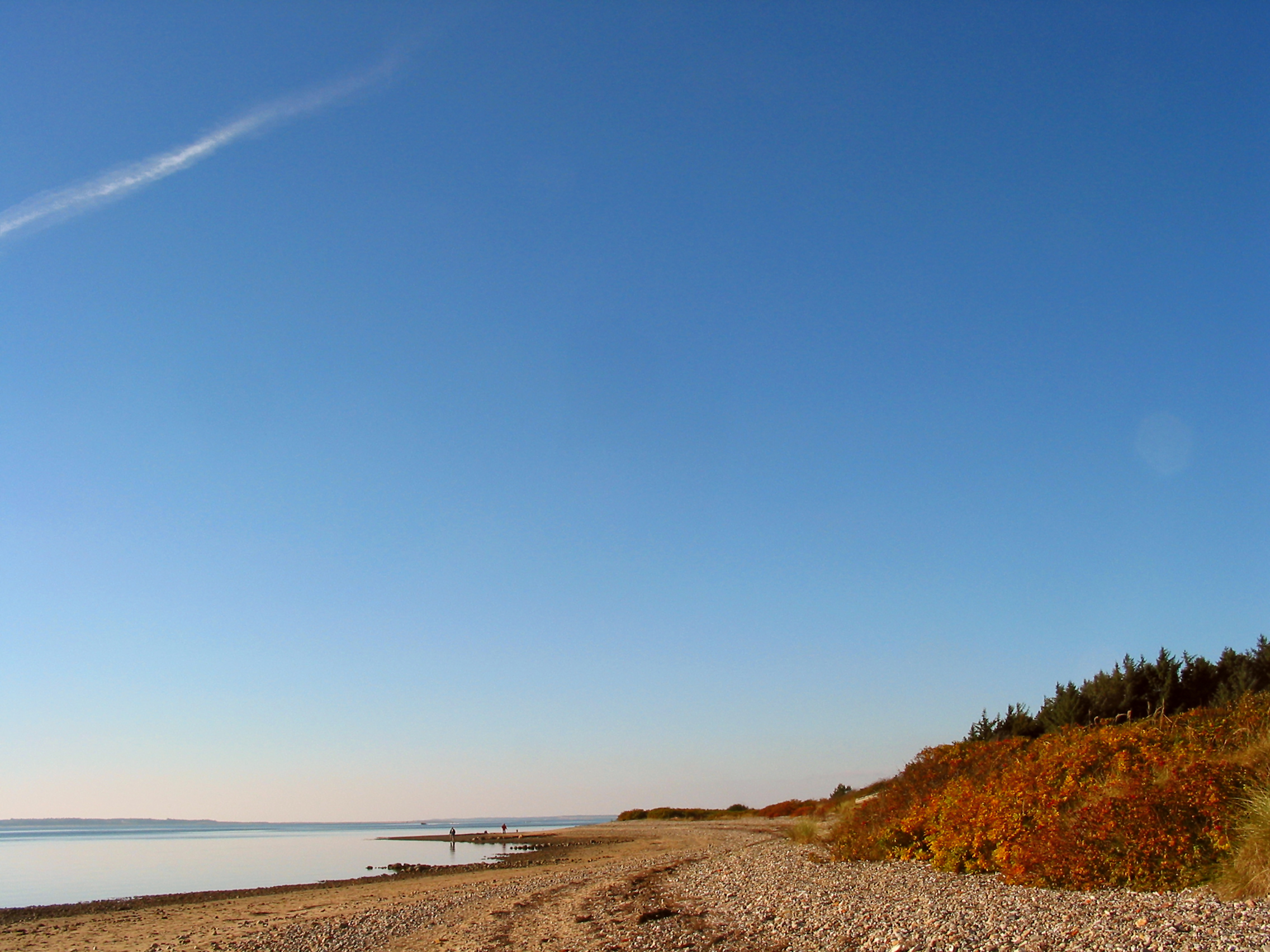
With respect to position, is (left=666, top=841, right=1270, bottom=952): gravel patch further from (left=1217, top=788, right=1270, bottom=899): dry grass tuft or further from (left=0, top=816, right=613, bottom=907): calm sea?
(left=0, top=816, right=613, bottom=907): calm sea

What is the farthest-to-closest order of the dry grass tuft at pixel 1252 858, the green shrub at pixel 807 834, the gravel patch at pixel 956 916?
the green shrub at pixel 807 834
the dry grass tuft at pixel 1252 858
the gravel patch at pixel 956 916

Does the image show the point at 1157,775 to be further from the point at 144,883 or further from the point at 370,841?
the point at 370,841

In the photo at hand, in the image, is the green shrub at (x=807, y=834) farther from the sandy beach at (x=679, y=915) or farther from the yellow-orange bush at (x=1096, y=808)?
the yellow-orange bush at (x=1096, y=808)

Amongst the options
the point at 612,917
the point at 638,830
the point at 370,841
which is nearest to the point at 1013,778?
the point at 612,917

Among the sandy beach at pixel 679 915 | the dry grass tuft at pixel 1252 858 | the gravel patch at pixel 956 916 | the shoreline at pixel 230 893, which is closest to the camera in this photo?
the gravel patch at pixel 956 916

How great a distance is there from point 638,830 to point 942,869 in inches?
2288

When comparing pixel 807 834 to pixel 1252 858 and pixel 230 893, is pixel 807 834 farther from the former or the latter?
pixel 230 893

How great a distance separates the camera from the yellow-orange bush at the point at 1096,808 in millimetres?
13133

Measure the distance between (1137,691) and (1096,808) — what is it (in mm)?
26864

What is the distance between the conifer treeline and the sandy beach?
41.9 ft

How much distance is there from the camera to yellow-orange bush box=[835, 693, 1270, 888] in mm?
13133

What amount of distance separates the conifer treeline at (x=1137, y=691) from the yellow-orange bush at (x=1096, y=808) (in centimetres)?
1403

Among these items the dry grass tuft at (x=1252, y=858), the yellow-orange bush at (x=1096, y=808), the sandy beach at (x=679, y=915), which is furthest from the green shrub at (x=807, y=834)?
the dry grass tuft at (x=1252, y=858)

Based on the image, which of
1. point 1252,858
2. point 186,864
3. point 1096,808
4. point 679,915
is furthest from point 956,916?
Result: point 186,864
